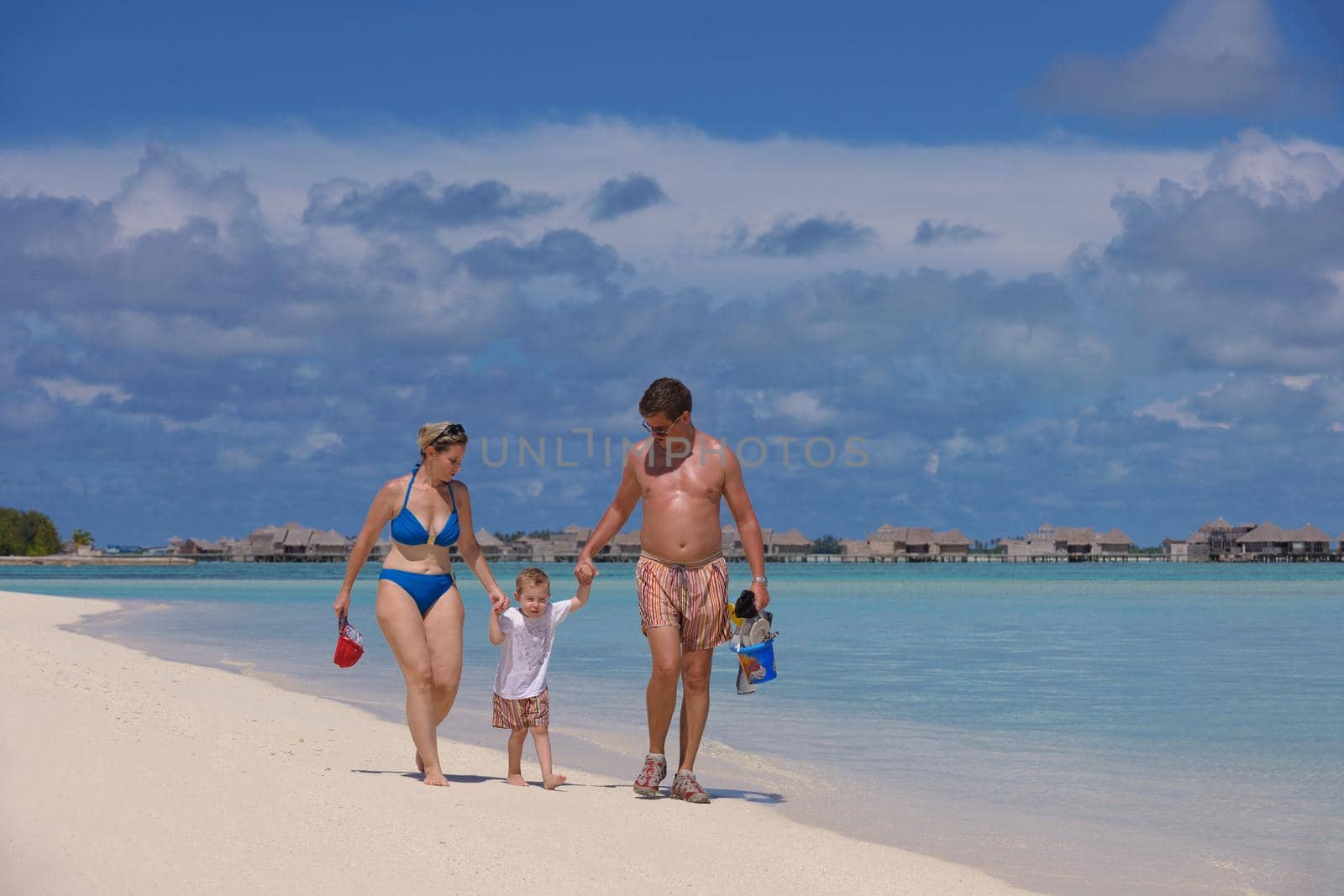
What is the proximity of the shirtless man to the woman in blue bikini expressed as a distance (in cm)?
61

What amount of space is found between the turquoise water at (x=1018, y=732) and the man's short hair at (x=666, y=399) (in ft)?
6.14

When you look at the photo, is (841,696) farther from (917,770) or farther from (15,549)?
(15,549)

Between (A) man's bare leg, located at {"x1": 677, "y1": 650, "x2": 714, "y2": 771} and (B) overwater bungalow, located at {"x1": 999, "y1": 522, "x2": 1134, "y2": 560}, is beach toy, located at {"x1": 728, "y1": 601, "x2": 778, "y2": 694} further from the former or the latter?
(B) overwater bungalow, located at {"x1": 999, "y1": 522, "x2": 1134, "y2": 560}

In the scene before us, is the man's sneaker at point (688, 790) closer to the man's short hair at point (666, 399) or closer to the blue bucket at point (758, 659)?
the blue bucket at point (758, 659)

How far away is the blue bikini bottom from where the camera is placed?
5695mm

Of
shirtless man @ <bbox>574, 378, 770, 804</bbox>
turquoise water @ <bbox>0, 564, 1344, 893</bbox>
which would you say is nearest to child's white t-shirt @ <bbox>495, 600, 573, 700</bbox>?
shirtless man @ <bbox>574, 378, 770, 804</bbox>

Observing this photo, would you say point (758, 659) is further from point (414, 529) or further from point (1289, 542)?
point (1289, 542)

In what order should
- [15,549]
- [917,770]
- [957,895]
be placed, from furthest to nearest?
1. [15,549]
2. [917,770]
3. [957,895]

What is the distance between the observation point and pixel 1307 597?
129 feet

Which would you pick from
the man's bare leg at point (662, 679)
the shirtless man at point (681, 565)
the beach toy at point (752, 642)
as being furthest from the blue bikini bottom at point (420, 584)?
the beach toy at point (752, 642)

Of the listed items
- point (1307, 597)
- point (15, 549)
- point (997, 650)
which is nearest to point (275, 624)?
point (997, 650)

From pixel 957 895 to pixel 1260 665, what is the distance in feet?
39.1

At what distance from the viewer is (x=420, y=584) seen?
5.73m

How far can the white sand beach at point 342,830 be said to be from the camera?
407cm
